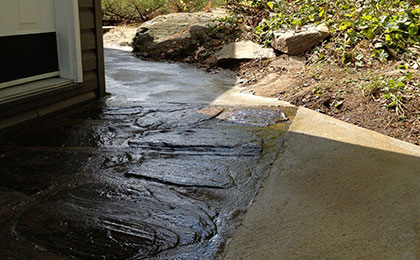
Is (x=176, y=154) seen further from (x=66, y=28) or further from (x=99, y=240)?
(x=66, y=28)

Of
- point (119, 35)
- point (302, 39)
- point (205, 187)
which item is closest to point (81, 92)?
point (205, 187)

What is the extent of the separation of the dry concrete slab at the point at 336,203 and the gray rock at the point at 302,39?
8.62 ft

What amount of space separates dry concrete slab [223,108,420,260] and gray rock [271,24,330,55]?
263cm

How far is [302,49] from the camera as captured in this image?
19.2 ft

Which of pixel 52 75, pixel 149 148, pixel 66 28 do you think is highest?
pixel 66 28

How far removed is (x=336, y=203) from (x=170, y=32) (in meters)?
5.91

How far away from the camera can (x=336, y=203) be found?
7.71 ft

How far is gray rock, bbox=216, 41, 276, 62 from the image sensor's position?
6184mm

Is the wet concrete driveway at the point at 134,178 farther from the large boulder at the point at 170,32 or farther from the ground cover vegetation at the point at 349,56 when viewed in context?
the large boulder at the point at 170,32

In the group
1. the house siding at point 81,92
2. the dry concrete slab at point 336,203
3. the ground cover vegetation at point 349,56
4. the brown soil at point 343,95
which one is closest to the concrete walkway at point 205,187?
the dry concrete slab at point 336,203

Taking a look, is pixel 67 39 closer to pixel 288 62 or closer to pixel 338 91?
pixel 338 91

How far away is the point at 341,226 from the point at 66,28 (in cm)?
292

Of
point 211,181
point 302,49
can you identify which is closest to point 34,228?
point 211,181

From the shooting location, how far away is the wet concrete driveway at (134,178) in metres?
1.96
